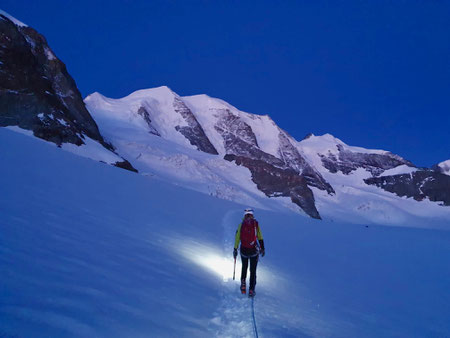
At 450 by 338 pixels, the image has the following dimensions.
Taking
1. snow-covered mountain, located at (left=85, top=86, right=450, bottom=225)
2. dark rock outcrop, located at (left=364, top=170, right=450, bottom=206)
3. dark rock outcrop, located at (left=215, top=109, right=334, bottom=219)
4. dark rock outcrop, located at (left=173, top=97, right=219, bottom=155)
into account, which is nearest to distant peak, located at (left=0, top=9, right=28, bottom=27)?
snow-covered mountain, located at (left=85, top=86, right=450, bottom=225)

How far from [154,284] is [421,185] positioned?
159m

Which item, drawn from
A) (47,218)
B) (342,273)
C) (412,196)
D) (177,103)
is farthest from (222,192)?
(412,196)

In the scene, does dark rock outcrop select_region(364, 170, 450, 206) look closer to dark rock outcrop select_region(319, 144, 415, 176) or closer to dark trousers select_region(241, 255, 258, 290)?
dark rock outcrop select_region(319, 144, 415, 176)

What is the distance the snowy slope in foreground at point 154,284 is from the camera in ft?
9.43

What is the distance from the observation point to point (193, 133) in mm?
115438

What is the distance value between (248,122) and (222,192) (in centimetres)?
9277

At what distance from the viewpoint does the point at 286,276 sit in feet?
26.7

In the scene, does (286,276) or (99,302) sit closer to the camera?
(99,302)

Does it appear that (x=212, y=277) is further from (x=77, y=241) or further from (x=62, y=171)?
(x=62, y=171)

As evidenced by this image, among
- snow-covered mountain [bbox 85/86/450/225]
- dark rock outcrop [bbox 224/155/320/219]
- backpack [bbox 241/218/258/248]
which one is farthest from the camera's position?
dark rock outcrop [bbox 224/155/320/219]

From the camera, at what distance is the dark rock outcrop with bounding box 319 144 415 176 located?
176125 millimetres

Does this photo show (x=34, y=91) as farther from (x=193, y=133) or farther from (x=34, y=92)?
(x=193, y=133)

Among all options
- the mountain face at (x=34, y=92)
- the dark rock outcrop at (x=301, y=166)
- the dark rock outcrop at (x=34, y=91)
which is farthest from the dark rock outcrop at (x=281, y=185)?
the dark rock outcrop at (x=34, y=91)

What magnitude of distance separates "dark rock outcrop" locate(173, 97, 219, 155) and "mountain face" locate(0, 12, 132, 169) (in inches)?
2202
